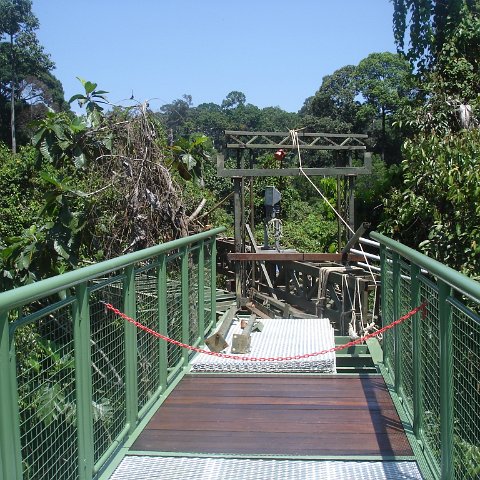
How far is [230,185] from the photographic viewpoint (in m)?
26.6

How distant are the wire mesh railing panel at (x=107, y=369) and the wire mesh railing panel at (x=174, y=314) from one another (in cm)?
128

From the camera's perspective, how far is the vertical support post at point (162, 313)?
464cm

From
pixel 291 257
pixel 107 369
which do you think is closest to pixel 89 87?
pixel 107 369

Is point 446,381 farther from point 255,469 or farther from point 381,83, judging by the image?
point 381,83

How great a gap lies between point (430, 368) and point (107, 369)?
1.73 metres

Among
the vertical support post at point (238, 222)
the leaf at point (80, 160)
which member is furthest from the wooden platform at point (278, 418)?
the vertical support post at point (238, 222)

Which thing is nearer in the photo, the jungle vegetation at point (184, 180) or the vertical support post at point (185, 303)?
the vertical support post at point (185, 303)

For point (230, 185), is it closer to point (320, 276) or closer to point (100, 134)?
point (320, 276)

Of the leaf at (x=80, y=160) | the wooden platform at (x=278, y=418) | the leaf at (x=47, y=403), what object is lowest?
the wooden platform at (x=278, y=418)

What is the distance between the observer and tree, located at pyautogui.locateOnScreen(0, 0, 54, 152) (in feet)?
165

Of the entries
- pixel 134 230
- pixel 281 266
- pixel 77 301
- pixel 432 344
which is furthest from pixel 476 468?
pixel 281 266

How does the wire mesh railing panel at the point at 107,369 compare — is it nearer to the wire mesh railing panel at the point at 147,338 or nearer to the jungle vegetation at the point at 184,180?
the wire mesh railing panel at the point at 147,338

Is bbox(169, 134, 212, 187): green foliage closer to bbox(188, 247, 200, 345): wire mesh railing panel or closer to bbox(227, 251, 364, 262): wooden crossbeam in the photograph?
bbox(188, 247, 200, 345): wire mesh railing panel

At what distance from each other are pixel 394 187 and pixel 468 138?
341 cm
